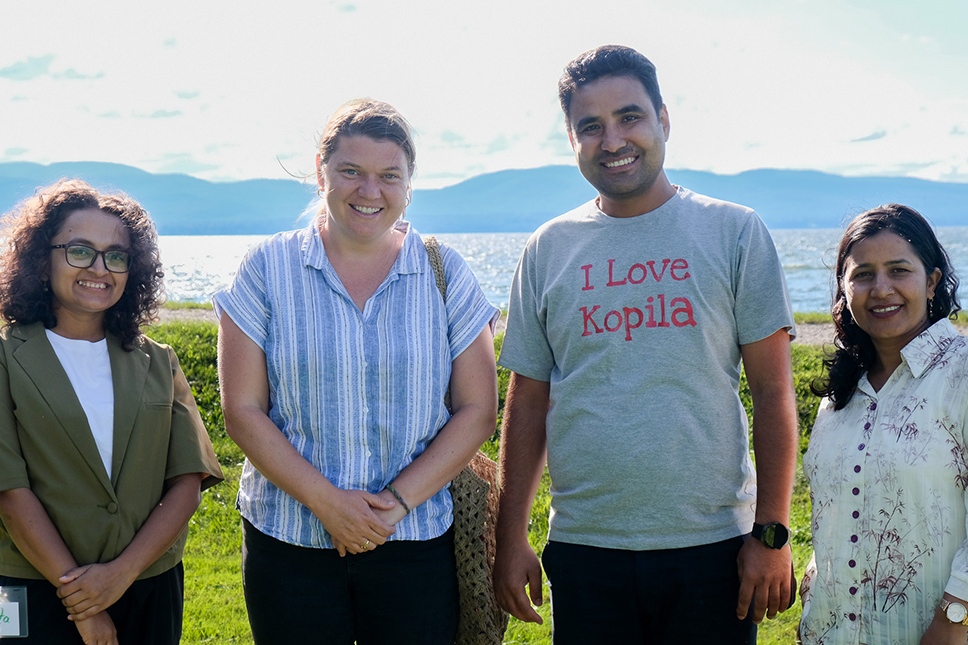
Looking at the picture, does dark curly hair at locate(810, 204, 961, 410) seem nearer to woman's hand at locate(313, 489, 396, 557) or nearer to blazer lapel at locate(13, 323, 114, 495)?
woman's hand at locate(313, 489, 396, 557)

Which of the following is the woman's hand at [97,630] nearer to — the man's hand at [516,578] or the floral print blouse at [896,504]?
the man's hand at [516,578]

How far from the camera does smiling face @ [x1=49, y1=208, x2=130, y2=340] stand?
8.76 ft

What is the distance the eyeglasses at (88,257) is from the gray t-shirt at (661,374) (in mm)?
1469

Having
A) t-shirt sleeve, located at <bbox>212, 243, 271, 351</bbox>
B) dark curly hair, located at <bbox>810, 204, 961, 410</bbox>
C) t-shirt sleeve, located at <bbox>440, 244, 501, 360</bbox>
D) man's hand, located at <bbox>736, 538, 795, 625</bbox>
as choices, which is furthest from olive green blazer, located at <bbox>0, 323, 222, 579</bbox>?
dark curly hair, located at <bbox>810, 204, 961, 410</bbox>

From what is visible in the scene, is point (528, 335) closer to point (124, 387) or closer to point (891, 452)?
point (891, 452)

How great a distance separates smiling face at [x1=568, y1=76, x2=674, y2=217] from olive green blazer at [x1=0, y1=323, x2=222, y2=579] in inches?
64.7

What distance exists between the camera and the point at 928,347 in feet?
8.07

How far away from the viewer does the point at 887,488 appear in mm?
A: 2338

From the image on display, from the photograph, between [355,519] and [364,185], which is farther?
[364,185]

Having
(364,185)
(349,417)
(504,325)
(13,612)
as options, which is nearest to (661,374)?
(349,417)

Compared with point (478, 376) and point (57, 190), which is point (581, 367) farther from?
point (57, 190)

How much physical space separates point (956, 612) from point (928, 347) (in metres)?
0.75

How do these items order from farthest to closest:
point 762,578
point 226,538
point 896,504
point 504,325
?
point 504,325
point 226,538
point 762,578
point 896,504

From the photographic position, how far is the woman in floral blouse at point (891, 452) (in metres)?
2.27
